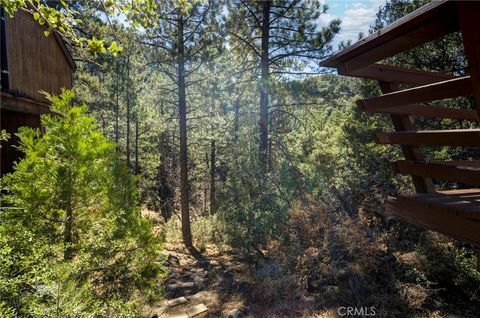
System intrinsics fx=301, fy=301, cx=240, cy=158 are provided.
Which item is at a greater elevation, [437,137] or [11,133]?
[11,133]

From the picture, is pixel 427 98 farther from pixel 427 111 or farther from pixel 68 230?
pixel 68 230

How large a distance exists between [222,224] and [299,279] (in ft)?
10.1

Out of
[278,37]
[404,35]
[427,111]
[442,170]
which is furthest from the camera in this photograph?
[278,37]

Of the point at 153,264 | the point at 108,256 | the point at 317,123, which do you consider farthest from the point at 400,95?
the point at 317,123

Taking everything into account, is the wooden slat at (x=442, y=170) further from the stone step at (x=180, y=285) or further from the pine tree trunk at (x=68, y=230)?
the stone step at (x=180, y=285)

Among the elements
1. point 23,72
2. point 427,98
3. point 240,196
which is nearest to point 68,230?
point 427,98

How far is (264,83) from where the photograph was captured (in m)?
9.01

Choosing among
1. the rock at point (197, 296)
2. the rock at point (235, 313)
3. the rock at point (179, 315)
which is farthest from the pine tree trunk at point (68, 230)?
the rock at point (197, 296)

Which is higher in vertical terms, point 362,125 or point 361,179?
point 362,125

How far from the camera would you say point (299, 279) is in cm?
627

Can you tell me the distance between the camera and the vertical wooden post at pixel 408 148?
1.80 metres

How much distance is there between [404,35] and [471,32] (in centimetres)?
30

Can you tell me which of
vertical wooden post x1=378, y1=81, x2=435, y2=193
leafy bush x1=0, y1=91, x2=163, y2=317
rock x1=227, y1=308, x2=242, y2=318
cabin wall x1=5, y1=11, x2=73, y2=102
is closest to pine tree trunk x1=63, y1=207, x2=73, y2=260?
leafy bush x1=0, y1=91, x2=163, y2=317

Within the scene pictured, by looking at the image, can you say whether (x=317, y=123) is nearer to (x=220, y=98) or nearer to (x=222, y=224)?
(x=220, y=98)
